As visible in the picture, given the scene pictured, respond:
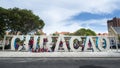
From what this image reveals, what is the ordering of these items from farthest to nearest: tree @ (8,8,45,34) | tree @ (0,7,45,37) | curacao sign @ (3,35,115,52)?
tree @ (8,8,45,34)
tree @ (0,7,45,37)
curacao sign @ (3,35,115,52)

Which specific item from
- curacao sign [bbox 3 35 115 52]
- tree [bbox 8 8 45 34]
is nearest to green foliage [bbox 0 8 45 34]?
tree [bbox 8 8 45 34]

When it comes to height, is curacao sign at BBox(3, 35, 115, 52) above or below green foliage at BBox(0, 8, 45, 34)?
below

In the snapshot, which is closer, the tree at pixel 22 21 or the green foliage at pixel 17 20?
the green foliage at pixel 17 20

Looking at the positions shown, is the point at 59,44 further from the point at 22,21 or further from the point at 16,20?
the point at 22,21

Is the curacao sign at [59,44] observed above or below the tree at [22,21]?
below

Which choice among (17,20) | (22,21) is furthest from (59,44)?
(22,21)

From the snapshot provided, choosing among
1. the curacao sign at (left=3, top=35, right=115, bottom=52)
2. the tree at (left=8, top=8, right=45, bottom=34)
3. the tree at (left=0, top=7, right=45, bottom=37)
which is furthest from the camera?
the tree at (left=8, top=8, right=45, bottom=34)

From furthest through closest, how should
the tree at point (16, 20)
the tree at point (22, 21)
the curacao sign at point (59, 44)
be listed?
the tree at point (22, 21) → the tree at point (16, 20) → the curacao sign at point (59, 44)

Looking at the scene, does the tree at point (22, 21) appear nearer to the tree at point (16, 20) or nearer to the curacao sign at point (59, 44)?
the tree at point (16, 20)

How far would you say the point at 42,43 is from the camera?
26797 mm

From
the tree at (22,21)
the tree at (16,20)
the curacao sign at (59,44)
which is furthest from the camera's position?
the tree at (22,21)

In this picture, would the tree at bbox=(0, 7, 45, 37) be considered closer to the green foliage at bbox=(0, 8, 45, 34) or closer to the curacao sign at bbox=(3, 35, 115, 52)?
the green foliage at bbox=(0, 8, 45, 34)

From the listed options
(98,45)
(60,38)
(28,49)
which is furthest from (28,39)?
(98,45)

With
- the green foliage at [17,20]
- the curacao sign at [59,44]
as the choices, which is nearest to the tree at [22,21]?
the green foliage at [17,20]
